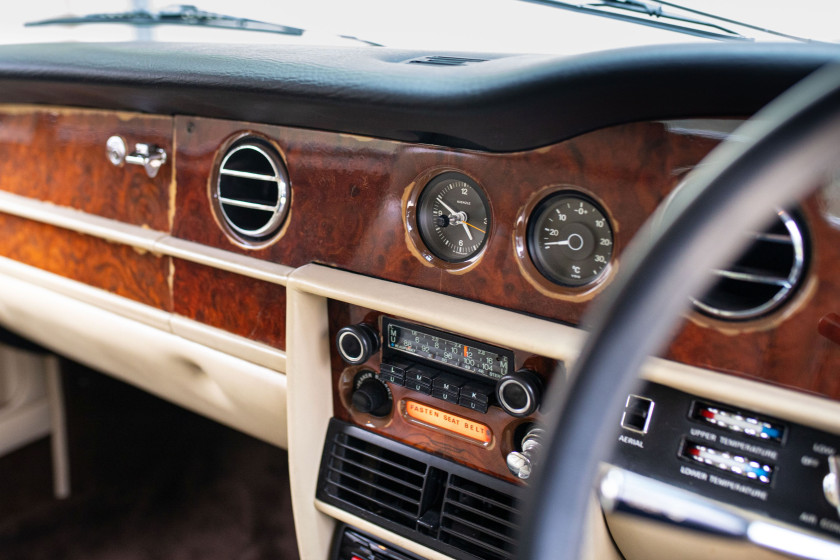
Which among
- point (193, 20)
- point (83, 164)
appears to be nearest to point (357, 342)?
point (83, 164)

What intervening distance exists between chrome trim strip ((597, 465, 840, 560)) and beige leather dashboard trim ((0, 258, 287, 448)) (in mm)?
645

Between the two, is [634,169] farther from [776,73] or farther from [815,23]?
[815,23]

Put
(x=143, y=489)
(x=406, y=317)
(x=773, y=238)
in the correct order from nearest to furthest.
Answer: (x=773, y=238)
(x=406, y=317)
(x=143, y=489)

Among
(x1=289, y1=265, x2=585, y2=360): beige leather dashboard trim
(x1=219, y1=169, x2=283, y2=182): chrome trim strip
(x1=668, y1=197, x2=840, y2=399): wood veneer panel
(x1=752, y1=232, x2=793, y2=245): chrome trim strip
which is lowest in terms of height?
(x1=289, y1=265, x2=585, y2=360): beige leather dashboard trim

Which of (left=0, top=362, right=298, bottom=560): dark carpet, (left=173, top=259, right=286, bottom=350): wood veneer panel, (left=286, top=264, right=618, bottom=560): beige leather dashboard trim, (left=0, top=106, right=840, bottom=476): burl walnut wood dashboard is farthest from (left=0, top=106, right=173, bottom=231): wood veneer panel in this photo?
(left=0, top=362, right=298, bottom=560): dark carpet

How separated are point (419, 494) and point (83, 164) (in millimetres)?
926

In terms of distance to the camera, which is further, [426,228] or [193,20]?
[193,20]

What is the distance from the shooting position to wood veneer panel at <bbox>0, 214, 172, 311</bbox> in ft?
4.60

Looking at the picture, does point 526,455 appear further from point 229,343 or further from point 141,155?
point 141,155

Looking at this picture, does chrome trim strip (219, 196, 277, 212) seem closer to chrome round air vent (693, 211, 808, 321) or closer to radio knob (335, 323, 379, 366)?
radio knob (335, 323, 379, 366)

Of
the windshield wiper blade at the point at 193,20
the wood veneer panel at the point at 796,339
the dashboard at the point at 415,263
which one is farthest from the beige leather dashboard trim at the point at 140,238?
the wood veneer panel at the point at 796,339

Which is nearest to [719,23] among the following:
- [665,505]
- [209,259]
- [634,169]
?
[634,169]

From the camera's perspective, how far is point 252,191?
4.09 feet

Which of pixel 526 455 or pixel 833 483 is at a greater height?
pixel 833 483
